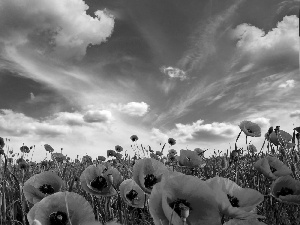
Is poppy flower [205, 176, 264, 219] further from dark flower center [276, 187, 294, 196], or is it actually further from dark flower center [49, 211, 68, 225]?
dark flower center [276, 187, 294, 196]

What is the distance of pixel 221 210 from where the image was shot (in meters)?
1.25

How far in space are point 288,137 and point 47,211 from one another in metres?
3.58

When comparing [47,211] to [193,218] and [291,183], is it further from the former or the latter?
[291,183]

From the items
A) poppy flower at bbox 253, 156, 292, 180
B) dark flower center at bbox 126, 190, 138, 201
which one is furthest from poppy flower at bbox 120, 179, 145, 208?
poppy flower at bbox 253, 156, 292, 180

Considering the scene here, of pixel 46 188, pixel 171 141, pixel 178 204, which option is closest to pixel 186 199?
pixel 178 204

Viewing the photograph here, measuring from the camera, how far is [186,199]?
1.22m

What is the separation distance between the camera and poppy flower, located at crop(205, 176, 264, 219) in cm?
123

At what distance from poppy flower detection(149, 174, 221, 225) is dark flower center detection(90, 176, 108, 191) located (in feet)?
3.14

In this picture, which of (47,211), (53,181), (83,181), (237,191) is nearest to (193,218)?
(237,191)

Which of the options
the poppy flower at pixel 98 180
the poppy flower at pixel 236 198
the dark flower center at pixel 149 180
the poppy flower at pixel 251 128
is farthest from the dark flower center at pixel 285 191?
the poppy flower at pixel 251 128

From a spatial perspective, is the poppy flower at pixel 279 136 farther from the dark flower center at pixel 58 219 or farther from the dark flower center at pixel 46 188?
the dark flower center at pixel 58 219

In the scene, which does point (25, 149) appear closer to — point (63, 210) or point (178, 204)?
point (63, 210)

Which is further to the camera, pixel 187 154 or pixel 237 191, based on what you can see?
pixel 187 154

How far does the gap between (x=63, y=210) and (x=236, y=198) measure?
0.75 metres
